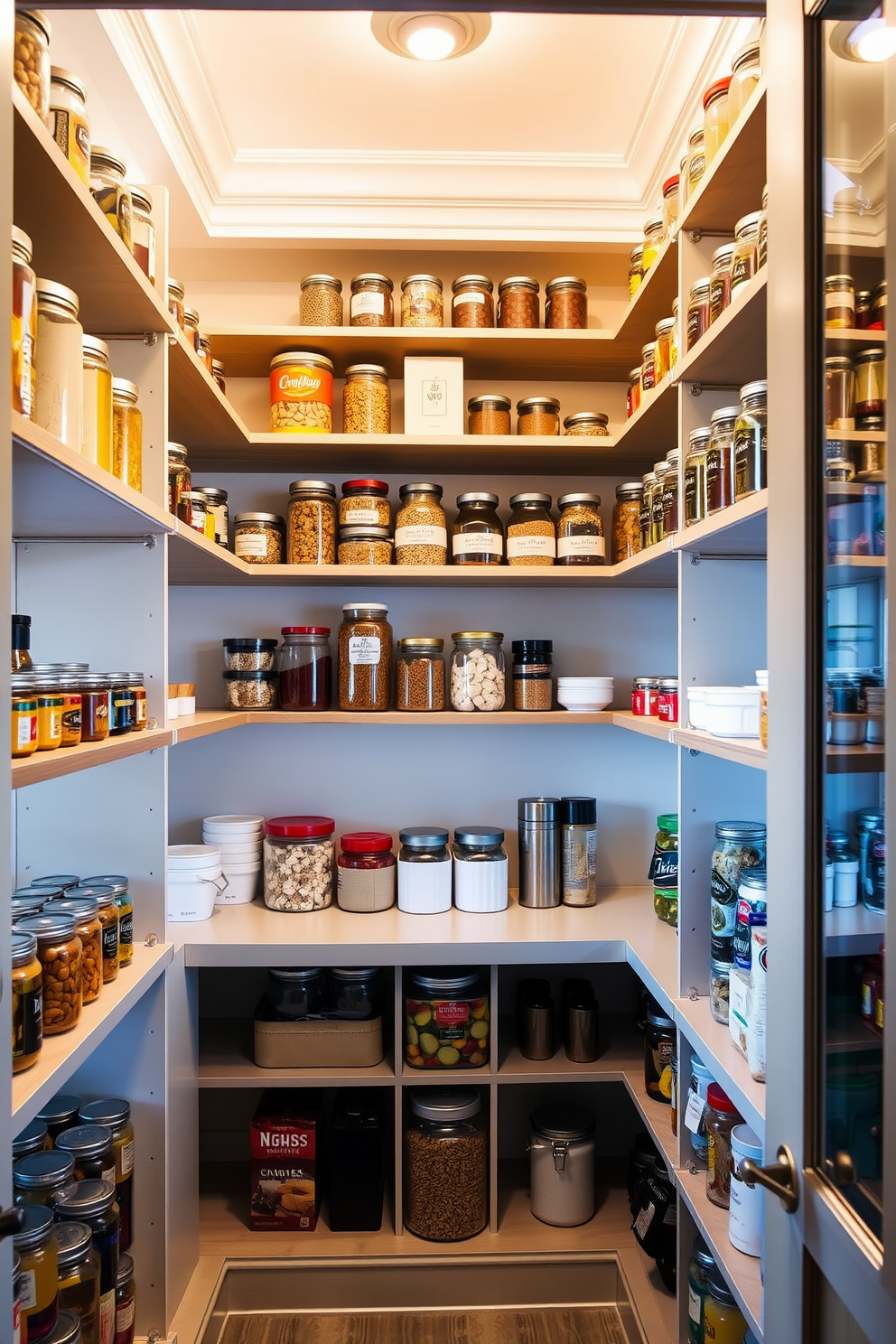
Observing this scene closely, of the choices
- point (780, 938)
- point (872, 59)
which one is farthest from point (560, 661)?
point (872, 59)

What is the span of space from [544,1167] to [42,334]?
195cm

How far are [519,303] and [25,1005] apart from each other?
183cm

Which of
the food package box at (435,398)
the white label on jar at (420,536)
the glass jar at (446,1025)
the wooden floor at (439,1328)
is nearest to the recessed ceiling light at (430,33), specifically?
the food package box at (435,398)

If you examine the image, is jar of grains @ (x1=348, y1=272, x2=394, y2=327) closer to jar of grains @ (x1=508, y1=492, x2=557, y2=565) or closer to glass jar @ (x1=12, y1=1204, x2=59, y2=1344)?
jar of grains @ (x1=508, y1=492, x2=557, y2=565)

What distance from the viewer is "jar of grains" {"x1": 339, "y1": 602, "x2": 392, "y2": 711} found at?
2.15 m

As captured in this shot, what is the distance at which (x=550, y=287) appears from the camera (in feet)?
7.23

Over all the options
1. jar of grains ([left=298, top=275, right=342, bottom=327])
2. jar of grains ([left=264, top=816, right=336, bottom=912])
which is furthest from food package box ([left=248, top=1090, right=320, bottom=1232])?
jar of grains ([left=298, top=275, right=342, bottom=327])

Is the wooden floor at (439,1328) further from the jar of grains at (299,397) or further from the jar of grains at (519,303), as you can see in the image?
the jar of grains at (519,303)

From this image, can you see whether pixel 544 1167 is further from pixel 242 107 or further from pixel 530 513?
pixel 242 107

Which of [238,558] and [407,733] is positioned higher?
[238,558]

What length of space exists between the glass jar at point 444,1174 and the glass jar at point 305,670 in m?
0.96

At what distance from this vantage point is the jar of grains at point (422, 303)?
→ 83.4 inches

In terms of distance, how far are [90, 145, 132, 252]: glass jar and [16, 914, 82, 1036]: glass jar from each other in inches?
38.0

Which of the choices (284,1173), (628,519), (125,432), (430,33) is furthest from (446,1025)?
(430,33)
